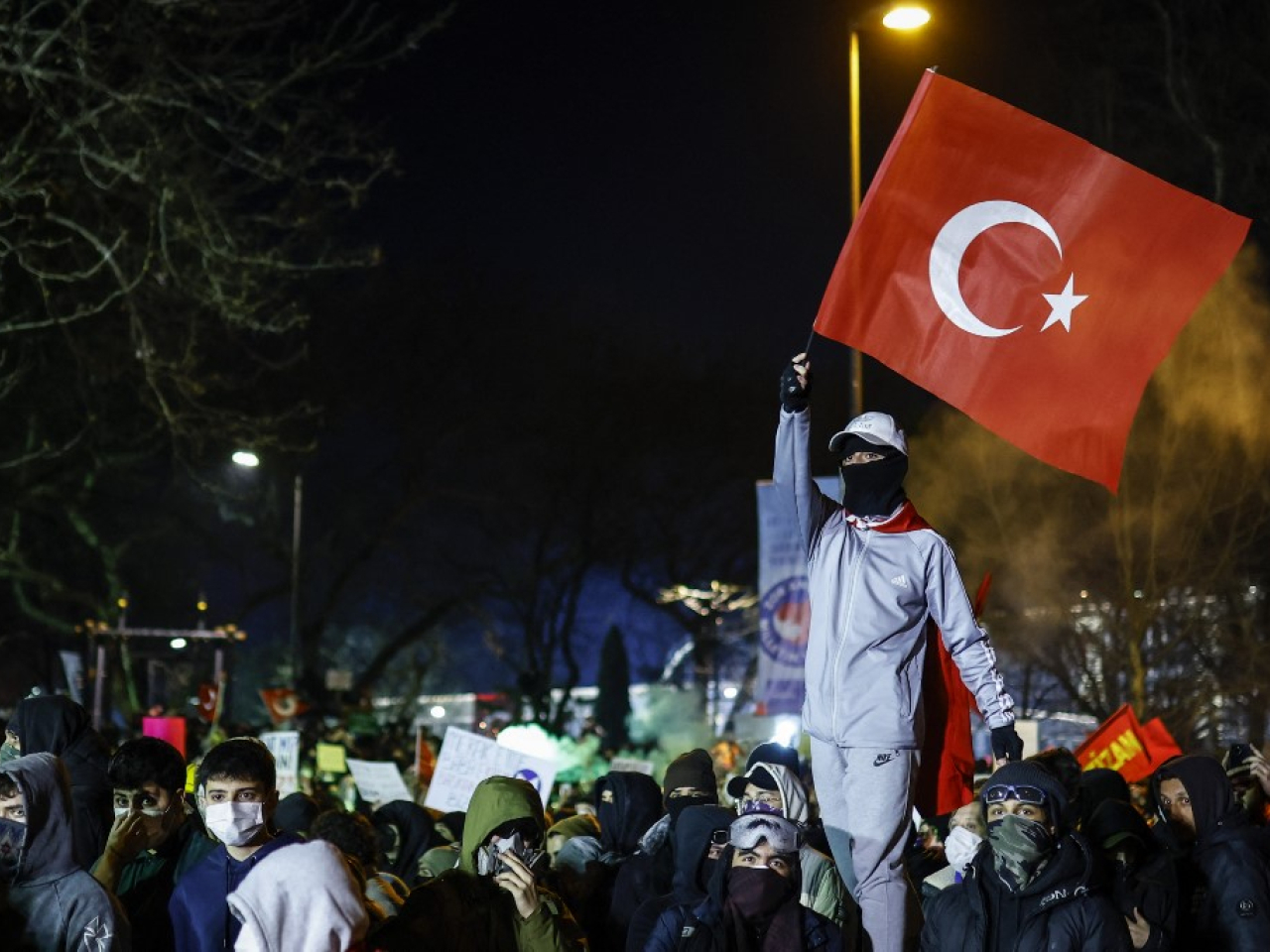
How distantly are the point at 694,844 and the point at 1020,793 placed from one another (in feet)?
3.78

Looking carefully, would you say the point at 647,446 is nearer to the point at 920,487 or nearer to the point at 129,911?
the point at 920,487

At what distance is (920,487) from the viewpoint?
76.1 ft

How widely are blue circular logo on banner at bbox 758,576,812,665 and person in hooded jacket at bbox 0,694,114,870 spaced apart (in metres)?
10.7

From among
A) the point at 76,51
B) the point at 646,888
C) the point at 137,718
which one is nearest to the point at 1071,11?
the point at 76,51

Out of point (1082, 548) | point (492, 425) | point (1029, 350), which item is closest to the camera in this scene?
point (1029, 350)

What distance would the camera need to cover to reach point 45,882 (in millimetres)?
4906

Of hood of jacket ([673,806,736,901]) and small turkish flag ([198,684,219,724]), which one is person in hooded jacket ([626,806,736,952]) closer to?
hood of jacket ([673,806,736,901])

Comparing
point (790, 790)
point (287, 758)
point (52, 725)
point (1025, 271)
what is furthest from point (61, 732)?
point (287, 758)

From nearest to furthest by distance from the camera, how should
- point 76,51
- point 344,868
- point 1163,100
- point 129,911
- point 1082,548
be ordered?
point 344,868, point 129,911, point 76,51, point 1082,548, point 1163,100

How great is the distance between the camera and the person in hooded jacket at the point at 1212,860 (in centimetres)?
658

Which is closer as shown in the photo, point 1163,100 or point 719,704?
point 1163,100

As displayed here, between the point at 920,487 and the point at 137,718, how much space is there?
40.8 feet

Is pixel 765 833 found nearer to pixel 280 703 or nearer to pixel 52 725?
pixel 52 725

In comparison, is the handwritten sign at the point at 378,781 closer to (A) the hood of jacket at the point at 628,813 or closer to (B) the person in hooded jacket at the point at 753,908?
(A) the hood of jacket at the point at 628,813
